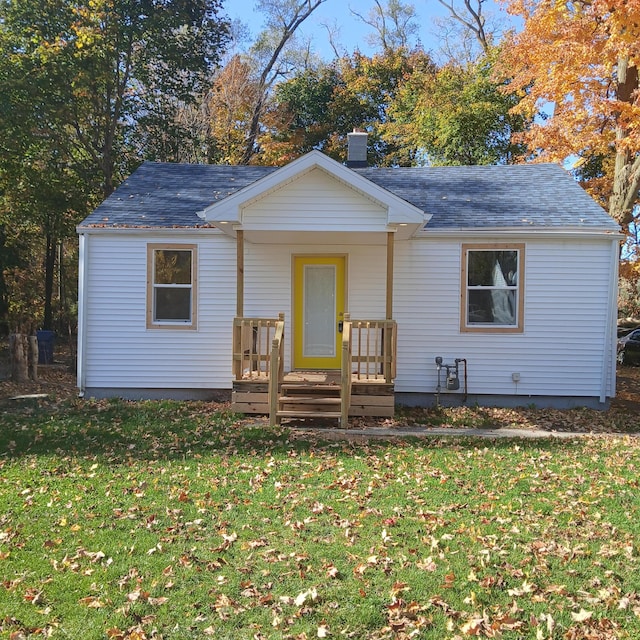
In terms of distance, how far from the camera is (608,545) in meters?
4.34

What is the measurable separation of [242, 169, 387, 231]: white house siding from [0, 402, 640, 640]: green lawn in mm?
3288

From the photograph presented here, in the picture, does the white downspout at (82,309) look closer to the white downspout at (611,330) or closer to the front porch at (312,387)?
the front porch at (312,387)

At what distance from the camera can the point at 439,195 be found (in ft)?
37.8

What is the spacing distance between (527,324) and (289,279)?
4.30 metres

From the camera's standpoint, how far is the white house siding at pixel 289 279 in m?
10.5

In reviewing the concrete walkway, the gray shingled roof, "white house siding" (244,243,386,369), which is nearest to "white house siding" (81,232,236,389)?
"white house siding" (244,243,386,369)

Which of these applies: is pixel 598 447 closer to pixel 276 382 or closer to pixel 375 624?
pixel 276 382

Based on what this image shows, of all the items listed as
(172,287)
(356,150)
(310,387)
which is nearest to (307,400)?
(310,387)

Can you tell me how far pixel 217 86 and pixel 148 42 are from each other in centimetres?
516

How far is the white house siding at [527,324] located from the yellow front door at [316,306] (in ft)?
3.66

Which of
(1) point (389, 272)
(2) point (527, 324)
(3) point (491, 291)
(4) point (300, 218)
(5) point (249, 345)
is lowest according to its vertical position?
(5) point (249, 345)

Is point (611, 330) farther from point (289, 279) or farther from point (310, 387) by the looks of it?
point (289, 279)

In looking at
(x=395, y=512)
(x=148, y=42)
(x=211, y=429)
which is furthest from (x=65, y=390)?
(x=148, y=42)

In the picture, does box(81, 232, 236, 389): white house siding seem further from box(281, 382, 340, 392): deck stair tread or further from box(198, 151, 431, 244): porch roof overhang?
box(281, 382, 340, 392): deck stair tread
